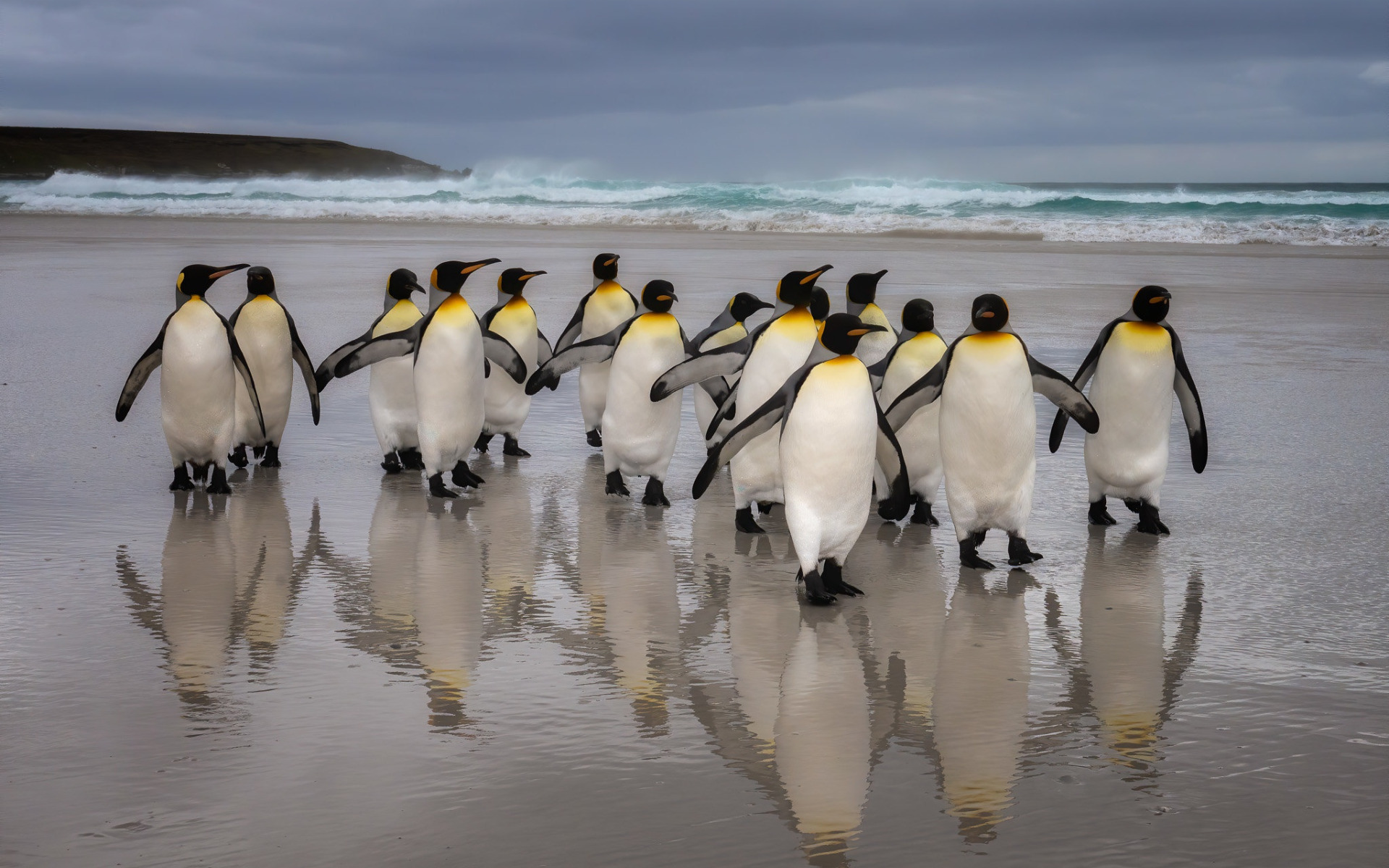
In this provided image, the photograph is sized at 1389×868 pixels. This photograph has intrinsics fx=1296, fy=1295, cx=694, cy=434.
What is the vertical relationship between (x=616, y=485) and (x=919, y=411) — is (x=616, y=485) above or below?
below

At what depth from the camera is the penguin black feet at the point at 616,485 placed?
17.9 ft

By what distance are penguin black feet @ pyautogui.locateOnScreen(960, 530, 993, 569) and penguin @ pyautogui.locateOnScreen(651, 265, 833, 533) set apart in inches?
30.9

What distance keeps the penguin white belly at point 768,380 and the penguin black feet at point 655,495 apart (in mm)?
530

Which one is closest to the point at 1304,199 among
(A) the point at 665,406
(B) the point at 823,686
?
(A) the point at 665,406

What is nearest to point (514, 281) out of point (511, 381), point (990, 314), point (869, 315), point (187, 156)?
point (511, 381)

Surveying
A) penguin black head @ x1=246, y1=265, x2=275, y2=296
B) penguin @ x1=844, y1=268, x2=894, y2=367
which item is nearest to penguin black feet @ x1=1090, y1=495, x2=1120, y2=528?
penguin @ x1=844, y1=268, x2=894, y2=367

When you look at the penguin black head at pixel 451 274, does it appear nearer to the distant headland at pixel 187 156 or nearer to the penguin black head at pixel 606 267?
the penguin black head at pixel 606 267

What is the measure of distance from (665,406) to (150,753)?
3.04 metres

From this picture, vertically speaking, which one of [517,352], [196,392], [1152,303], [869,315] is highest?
[1152,303]

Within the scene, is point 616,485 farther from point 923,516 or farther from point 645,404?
point 923,516

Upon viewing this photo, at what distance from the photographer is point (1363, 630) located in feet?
11.7

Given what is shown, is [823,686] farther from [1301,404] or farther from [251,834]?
[1301,404]

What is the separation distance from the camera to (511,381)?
247 inches

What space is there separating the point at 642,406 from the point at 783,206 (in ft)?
89.4
